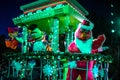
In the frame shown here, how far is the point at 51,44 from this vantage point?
8.88m

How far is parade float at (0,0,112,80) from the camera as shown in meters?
6.77

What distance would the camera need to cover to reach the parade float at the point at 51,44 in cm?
677

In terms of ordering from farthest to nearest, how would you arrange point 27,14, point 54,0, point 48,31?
point 48,31, point 27,14, point 54,0

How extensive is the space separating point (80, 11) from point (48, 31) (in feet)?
6.03

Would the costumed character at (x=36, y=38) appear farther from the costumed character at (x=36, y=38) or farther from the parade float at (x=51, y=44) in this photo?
the parade float at (x=51, y=44)

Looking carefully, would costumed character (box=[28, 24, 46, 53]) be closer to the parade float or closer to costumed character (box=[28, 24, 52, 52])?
costumed character (box=[28, 24, 52, 52])

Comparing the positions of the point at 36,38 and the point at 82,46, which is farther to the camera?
the point at 36,38

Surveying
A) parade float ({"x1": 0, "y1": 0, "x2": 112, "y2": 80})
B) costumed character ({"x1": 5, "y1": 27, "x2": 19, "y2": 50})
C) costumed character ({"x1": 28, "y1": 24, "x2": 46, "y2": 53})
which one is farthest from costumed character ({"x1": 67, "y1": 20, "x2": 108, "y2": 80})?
costumed character ({"x1": 5, "y1": 27, "x2": 19, "y2": 50})

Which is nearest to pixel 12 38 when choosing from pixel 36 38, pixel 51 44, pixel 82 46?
pixel 36 38

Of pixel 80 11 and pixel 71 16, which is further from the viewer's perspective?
pixel 80 11

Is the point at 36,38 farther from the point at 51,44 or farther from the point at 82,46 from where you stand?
the point at 82,46

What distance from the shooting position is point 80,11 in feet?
31.3

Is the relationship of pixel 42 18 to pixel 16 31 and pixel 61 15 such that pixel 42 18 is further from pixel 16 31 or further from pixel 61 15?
pixel 16 31

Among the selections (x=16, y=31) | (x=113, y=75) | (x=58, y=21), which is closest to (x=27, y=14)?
(x=16, y=31)
